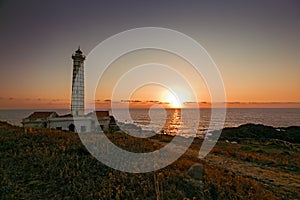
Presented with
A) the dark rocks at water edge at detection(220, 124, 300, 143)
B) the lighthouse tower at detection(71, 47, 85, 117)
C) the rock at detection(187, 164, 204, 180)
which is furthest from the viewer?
the dark rocks at water edge at detection(220, 124, 300, 143)

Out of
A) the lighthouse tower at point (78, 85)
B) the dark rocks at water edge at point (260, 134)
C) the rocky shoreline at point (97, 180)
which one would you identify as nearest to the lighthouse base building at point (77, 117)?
the lighthouse tower at point (78, 85)

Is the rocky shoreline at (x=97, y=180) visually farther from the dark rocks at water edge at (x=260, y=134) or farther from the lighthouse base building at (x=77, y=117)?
the dark rocks at water edge at (x=260, y=134)

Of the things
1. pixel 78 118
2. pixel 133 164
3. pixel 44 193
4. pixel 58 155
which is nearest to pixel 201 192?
pixel 133 164

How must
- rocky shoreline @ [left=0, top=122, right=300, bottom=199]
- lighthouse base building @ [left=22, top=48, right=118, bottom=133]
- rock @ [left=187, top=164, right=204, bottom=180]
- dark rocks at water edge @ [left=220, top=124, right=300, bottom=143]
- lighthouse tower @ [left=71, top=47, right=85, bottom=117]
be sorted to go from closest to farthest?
rocky shoreline @ [left=0, top=122, right=300, bottom=199] < rock @ [left=187, top=164, right=204, bottom=180] < lighthouse base building @ [left=22, top=48, right=118, bottom=133] < lighthouse tower @ [left=71, top=47, right=85, bottom=117] < dark rocks at water edge @ [left=220, top=124, right=300, bottom=143]

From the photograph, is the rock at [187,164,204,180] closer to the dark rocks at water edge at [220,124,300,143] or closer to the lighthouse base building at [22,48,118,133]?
the lighthouse base building at [22,48,118,133]

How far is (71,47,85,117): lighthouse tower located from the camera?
119 ft

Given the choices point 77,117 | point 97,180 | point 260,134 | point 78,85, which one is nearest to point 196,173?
point 97,180

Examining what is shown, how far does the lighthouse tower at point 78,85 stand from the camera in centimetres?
3641

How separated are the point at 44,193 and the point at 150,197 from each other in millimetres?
3184

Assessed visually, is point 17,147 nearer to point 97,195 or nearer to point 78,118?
point 97,195

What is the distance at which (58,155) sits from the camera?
32.0 feet

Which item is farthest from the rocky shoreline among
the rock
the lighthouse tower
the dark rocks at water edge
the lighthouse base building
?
the dark rocks at water edge

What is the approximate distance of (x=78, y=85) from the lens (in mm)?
37594

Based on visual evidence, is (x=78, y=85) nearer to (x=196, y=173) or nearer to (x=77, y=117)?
(x=77, y=117)
